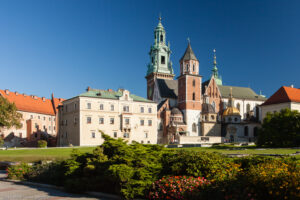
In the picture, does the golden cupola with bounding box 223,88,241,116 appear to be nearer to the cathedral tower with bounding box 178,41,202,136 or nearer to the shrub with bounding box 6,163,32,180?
the cathedral tower with bounding box 178,41,202,136

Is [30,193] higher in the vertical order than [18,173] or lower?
lower

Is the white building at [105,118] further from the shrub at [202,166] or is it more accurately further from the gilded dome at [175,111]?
the shrub at [202,166]

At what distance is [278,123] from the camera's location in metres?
37.3

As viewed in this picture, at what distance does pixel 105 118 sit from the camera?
181 feet

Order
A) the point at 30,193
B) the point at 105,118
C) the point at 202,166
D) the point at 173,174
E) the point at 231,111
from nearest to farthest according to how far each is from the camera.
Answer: the point at 202,166
the point at 173,174
the point at 30,193
the point at 105,118
the point at 231,111

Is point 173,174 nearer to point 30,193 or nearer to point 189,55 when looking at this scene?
point 30,193

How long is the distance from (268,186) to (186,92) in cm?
6400

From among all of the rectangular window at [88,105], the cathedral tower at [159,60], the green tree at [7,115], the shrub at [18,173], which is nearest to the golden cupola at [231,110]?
the cathedral tower at [159,60]

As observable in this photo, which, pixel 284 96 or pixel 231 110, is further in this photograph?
pixel 231 110

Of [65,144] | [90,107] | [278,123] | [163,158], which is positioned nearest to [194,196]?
[163,158]

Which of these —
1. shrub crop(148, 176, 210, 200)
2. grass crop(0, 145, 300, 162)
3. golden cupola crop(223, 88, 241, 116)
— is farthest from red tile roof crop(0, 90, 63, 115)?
shrub crop(148, 176, 210, 200)

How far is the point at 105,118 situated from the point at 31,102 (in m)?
21.8

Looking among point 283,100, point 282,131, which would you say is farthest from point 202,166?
point 283,100

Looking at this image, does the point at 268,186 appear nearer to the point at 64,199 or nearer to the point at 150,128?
the point at 64,199
